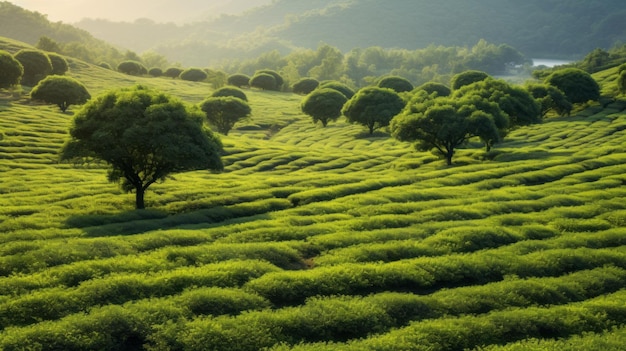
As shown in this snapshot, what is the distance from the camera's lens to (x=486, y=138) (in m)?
68.1

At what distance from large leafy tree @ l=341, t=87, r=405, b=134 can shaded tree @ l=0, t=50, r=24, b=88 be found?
7337cm

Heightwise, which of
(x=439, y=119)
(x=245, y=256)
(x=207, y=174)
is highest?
(x=439, y=119)

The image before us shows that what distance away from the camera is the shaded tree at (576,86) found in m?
119

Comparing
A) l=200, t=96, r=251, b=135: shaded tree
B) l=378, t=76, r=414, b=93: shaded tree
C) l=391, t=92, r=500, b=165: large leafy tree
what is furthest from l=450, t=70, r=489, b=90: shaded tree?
l=391, t=92, r=500, b=165: large leafy tree

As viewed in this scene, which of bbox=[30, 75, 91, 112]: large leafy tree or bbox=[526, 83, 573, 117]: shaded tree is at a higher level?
bbox=[526, 83, 573, 117]: shaded tree

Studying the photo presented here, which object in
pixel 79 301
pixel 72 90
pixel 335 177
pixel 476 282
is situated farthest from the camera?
pixel 72 90

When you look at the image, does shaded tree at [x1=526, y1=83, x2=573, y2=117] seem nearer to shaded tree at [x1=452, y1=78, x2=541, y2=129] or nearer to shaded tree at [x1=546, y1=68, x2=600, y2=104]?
shaded tree at [x1=546, y1=68, x2=600, y2=104]

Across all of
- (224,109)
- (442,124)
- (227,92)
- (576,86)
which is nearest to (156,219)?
(442,124)

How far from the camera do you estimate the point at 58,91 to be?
342 ft

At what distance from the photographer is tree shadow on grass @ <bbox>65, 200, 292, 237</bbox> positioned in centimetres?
3341

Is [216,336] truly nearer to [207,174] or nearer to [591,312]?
[591,312]

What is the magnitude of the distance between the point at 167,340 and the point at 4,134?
72.5m

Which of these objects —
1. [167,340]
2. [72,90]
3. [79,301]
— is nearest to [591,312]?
[167,340]

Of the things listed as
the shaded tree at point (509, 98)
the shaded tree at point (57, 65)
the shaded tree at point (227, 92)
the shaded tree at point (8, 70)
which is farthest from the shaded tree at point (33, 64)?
the shaded tree at point (509, 98)
